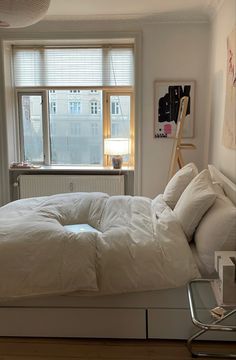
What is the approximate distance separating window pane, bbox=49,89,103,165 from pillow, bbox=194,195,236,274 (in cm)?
292

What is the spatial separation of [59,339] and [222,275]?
3.76 feet

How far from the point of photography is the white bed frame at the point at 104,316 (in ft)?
7.33

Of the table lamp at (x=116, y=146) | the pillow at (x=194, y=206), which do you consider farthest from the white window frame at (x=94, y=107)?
the pillow at (x=194, y=206)

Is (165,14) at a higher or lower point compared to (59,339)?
higher

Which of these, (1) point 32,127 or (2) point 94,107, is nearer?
(2) point 94,107

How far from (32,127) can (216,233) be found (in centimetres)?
357

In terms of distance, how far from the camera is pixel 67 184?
488 cm

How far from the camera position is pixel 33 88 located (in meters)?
4.91

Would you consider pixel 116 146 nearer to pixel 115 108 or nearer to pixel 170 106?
pixel 115 108

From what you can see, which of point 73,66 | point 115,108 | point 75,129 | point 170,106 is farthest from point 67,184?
point 170,106

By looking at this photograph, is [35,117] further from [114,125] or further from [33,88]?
[114,125]

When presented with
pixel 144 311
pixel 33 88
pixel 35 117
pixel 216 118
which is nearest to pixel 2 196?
pixel 35 117

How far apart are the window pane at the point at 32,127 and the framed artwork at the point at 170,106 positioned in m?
1.61

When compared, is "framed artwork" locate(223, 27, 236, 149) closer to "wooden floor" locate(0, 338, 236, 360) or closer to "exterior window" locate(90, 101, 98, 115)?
"wooden floor" locate(0, 338, 236, 360)
